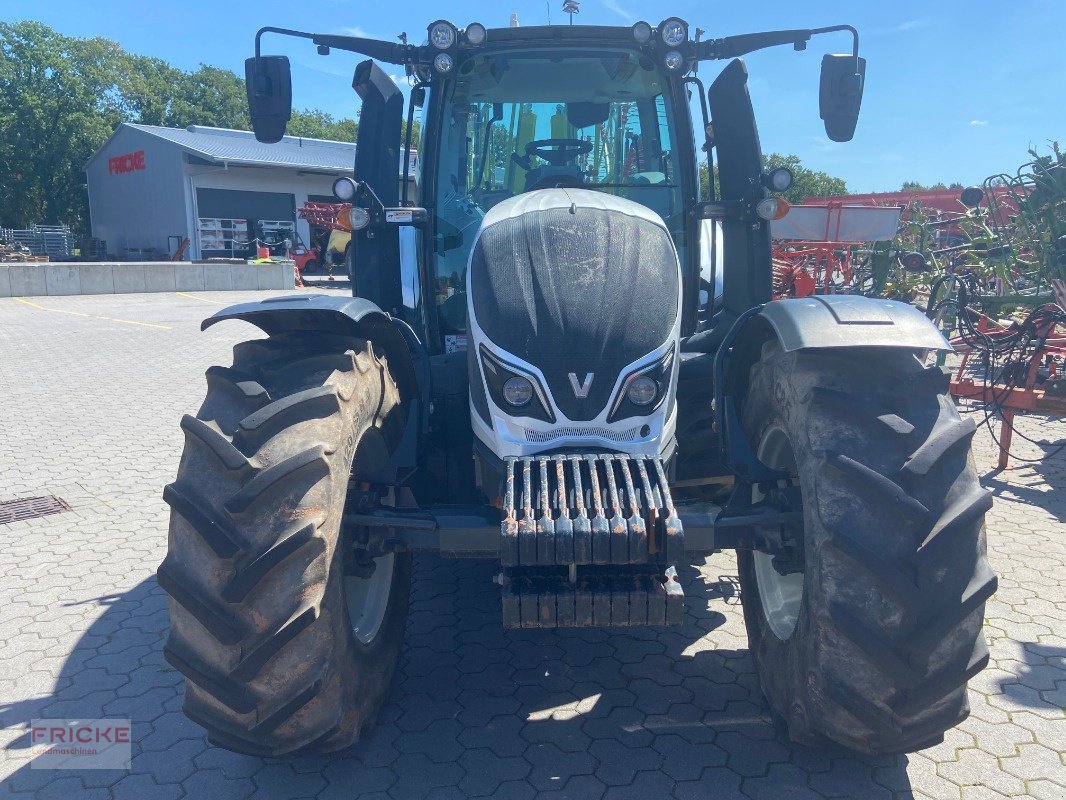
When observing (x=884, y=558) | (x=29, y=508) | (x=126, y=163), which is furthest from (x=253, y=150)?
(x=884, y=558)

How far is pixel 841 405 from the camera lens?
104 inches

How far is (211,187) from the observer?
35375 millimetres

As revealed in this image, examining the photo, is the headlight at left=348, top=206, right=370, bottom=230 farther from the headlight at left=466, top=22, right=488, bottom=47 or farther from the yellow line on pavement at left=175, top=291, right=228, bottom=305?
the yellow line on pavement at left=175, top=291, right=228, bottom=305

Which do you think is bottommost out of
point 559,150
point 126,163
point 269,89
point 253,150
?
point 559,150

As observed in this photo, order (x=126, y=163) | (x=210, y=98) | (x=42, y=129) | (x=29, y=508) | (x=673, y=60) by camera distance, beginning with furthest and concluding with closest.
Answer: (x=210, y=98)
(x=42, y=129)
(x=126, y=163)
(x=29, y=508)
(x=673, y=60)

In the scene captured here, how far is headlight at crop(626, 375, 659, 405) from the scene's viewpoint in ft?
9.60

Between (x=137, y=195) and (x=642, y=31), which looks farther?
(x=137, y=195)

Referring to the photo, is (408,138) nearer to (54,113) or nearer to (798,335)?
(798,335)

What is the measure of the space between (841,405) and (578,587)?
3.23ft

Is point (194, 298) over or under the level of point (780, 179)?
under

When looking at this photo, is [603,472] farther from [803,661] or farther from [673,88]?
[673,88]

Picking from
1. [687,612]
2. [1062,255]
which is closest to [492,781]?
[687,612]

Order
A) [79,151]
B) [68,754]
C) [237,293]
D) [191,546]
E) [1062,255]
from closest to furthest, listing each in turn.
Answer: [191,546] → [68,754] → [1062,255] → [237,293] → [79,151]

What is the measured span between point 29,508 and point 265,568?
4.37 m
